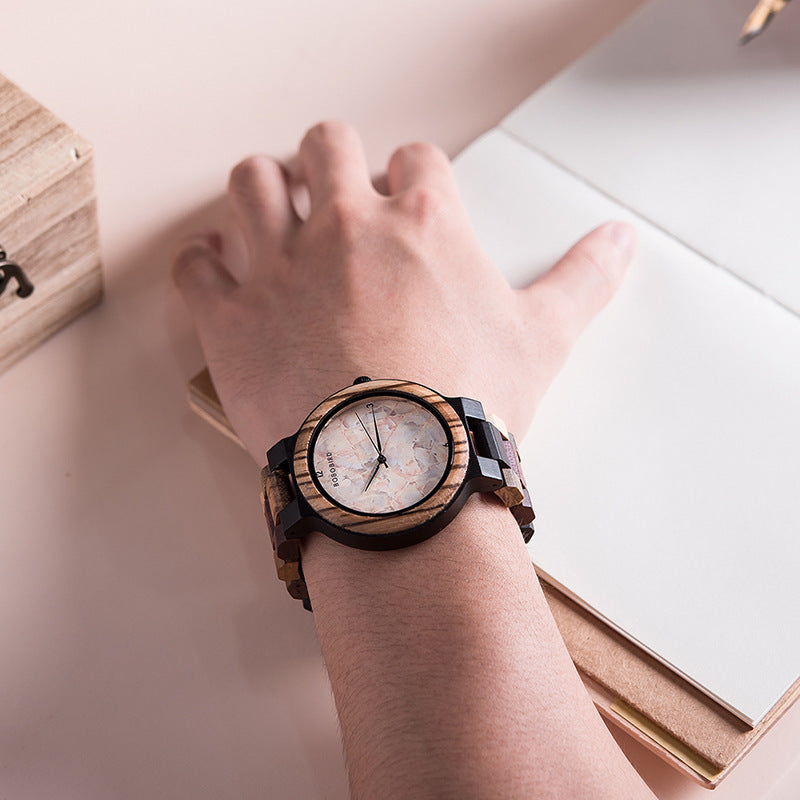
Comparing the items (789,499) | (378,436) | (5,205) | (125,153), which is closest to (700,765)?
(789,499)

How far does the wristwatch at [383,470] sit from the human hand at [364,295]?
3.2 inches

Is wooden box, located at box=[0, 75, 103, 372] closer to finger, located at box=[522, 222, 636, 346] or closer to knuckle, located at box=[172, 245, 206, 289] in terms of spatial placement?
knuckle, located at box=[172, 245, 206, 289]

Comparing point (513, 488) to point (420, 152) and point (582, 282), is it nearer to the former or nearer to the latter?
point (582, 282)

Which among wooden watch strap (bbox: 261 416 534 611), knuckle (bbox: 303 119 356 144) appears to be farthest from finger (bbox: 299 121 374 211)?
wooden watch strap (bbox: 261 416 534 611)

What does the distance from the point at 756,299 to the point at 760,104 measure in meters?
0.24

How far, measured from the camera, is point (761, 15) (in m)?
1.01

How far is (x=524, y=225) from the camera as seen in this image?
3.09 ft

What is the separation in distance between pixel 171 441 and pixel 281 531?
0.21 meters

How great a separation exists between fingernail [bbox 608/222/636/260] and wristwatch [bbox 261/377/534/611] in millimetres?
269

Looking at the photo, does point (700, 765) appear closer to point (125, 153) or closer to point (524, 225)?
point (524, 225)

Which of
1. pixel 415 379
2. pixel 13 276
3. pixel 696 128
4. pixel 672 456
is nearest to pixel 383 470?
pixel 415 379

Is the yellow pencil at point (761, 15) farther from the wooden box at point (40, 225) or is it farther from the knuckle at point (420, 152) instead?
the wooden box at point (40, 225)

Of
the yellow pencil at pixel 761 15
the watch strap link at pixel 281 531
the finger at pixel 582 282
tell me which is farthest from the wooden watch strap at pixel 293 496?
the yellow pencil at pixel 761 15

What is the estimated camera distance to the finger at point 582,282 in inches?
34.1
